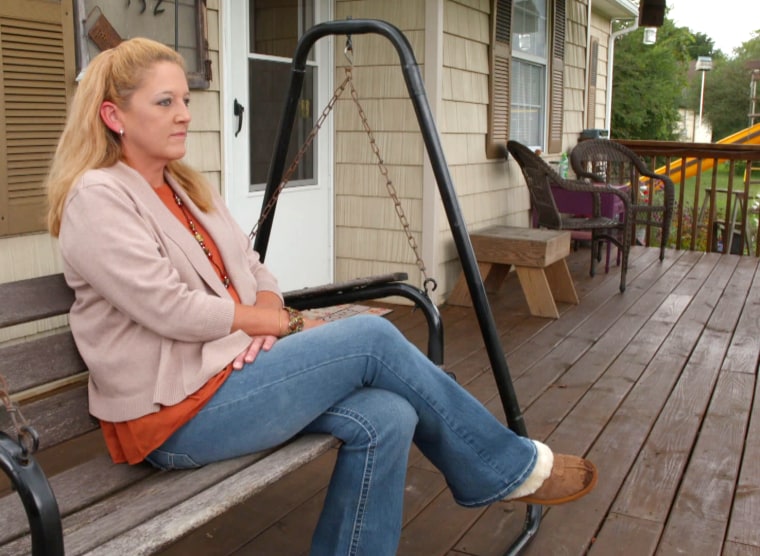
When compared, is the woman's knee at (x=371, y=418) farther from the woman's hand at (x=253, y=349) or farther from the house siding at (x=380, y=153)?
the house siding at (x=380, y=153)

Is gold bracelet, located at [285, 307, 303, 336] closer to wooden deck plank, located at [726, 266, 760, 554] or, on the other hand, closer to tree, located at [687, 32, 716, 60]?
wooden deck plank, located at [726, 266, 760, 554]

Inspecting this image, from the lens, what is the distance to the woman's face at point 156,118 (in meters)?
1.69

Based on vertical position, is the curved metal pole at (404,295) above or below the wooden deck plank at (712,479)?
above

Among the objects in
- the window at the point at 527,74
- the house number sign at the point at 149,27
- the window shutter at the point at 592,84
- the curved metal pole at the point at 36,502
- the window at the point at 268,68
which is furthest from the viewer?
A: the window shutter at the point at 592,84

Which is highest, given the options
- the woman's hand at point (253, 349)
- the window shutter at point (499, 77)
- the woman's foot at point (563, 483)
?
the window shutter at point (499, 77)

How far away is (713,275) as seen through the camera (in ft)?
20.0

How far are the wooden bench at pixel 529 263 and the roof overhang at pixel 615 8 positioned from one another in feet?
13.7

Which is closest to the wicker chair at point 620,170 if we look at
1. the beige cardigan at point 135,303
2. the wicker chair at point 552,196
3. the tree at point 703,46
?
the wicker chair at point 552,196

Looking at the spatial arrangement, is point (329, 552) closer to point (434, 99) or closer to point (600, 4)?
point (434, 99)

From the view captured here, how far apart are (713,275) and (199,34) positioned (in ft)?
13.5

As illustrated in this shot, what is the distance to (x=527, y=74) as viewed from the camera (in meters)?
6.44

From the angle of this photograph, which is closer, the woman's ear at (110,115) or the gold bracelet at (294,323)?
the woman's ear at (110,115)

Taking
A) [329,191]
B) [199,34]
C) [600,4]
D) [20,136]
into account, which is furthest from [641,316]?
[600,4]

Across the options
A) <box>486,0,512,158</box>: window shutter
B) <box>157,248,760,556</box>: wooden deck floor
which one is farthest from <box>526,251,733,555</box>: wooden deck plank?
<box>486,0,512,158</box>: window shutter
